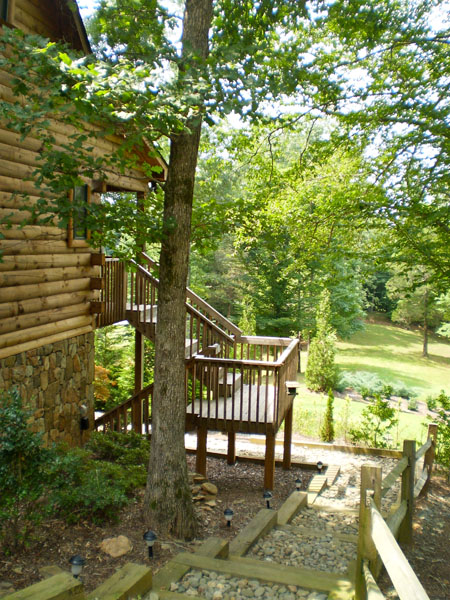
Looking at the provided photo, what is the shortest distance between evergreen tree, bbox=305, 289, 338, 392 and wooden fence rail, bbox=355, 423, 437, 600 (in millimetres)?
14770

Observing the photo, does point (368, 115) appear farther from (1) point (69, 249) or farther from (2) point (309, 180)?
(1) point (69, 249)

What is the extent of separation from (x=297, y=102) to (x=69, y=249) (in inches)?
196

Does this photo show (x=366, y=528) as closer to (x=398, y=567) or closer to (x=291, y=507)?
(x=398, y=567)

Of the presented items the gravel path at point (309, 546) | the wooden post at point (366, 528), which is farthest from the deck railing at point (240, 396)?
the wooden post at point (366, 528)

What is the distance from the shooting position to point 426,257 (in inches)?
312

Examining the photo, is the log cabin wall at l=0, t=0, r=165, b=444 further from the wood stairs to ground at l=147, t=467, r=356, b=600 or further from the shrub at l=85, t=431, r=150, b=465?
the wood stairs to ground at l=147, t=467, r=356, b=600

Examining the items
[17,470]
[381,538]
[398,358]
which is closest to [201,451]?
[17,470]

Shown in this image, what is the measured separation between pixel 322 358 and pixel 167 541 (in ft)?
54.3

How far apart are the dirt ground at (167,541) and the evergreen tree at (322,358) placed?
12024mm

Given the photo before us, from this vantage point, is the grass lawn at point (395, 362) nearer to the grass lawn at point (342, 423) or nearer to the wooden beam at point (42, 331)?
the grass lawn at point (342, 423)

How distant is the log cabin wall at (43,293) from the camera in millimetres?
6195

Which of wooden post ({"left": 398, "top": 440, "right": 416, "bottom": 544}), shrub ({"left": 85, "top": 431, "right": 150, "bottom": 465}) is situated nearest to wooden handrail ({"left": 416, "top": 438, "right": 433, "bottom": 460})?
wooden post ({"left": 398, "top": 440, "right": 416, "bottom": 544})

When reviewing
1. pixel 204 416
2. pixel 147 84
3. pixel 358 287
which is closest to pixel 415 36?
pixel 147 84

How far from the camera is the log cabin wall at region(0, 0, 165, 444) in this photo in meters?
6.20
